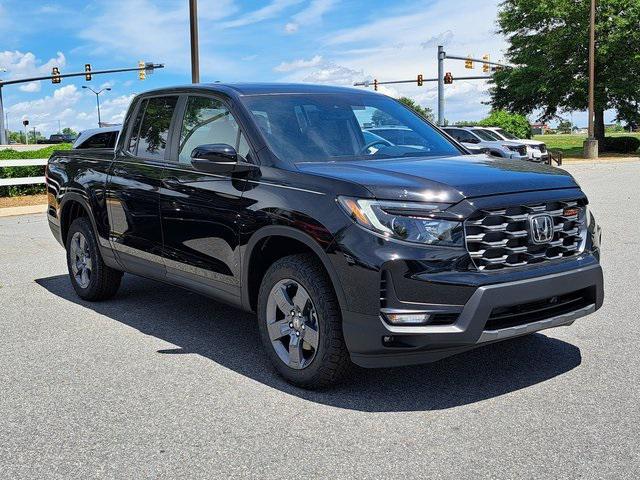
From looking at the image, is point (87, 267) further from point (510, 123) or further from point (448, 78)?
point (448, 78)

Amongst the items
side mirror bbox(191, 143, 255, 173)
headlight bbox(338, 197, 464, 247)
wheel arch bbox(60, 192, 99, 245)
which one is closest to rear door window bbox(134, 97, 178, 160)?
wheel arch bbox(60, 192, 99, 245)

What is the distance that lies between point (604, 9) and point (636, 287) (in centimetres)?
4032

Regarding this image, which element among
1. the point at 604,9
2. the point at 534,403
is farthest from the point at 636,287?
the point at 604,9

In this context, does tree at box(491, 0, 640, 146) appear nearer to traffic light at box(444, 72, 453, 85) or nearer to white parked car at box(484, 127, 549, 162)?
traffic light at box(444, 72, 453, 85)

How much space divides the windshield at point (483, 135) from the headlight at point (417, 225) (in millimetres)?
24718

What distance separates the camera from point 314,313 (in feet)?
14.3

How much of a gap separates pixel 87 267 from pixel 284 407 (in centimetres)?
348

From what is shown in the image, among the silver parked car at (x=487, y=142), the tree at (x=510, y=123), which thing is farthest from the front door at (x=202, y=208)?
the tree at (x=510, y=123)

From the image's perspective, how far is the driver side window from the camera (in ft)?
16.9

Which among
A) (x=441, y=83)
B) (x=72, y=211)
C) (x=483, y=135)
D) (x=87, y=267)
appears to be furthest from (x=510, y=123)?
(x=87, y=267)

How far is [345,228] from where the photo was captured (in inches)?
160

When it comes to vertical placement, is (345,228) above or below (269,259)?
above

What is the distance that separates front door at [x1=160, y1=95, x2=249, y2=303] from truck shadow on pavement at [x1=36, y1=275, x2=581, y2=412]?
478 millimetres

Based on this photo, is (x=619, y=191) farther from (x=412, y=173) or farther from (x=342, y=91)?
(x=412, y=173)
